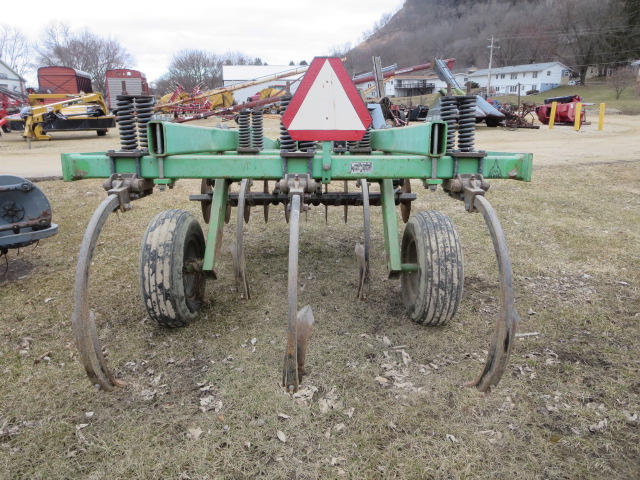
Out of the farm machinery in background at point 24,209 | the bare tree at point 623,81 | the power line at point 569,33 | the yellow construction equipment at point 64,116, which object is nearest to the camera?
the farm machinery in background at point 24,209

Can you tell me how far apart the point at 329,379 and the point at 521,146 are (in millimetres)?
14216

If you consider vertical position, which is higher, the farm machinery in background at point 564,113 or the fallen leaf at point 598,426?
the farm machinery in background at point 564,113

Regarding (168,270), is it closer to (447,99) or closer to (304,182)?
(304,182)

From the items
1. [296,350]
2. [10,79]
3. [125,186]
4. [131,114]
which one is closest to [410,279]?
[296,350]

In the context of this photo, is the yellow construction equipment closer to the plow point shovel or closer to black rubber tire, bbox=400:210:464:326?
black rubber tire, bbox=400:210:464:326

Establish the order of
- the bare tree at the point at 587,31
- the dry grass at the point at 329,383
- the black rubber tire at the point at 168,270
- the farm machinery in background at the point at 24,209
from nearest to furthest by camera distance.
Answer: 1. the dry grass at the point at 329,383
2. the black rubber tire at the point at 168,270
3. the farm machinery in background at the point at 24,209
4. the bare tree at the point at 587,31

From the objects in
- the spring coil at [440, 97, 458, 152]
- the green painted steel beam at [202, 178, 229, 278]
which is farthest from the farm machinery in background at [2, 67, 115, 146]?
the spring coil at [440, 97, 458, 152]

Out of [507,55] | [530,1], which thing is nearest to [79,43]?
[507,55]

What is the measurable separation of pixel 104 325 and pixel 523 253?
13.5 ft

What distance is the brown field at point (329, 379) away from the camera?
7.29ft

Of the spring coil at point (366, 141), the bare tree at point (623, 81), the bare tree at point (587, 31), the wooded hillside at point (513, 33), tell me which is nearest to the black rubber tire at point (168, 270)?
the spring coil at point (366, 141)

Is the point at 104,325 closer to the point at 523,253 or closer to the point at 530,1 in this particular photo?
the point at 523,253

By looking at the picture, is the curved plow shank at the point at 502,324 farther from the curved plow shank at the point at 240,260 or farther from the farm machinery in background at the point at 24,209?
the farm machinery in background at the point at 24,209

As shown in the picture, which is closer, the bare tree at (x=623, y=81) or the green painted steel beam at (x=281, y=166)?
the green painted steel beam at (x=281, y=166)
